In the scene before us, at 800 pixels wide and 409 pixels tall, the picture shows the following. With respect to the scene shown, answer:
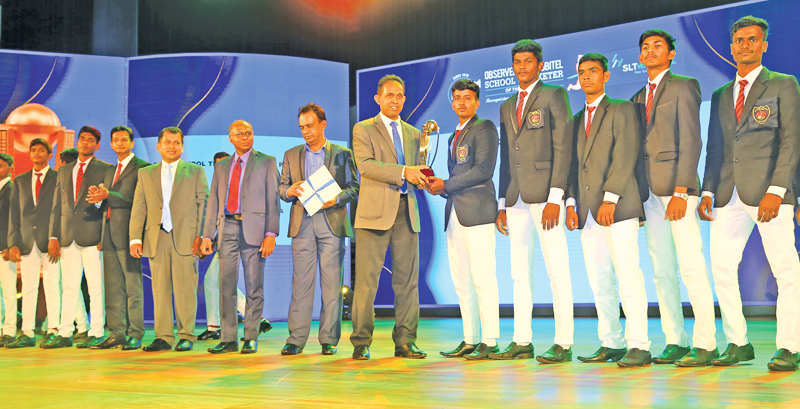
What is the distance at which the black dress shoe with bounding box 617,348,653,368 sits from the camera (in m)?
3.03

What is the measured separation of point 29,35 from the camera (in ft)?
25.9

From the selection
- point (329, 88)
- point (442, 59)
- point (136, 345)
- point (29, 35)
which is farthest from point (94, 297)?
point (29, 35)

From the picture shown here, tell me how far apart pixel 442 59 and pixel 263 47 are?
2.58m

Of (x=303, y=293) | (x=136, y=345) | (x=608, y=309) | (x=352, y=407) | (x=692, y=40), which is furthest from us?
(x=692, y=40)

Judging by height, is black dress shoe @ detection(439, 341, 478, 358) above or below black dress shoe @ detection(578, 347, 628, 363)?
below

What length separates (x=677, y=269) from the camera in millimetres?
3236

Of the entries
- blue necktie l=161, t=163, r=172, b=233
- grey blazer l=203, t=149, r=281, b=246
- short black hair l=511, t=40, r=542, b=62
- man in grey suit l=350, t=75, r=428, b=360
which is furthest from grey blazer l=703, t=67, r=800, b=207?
blue necktie l=161, t=163, r=172, b=233

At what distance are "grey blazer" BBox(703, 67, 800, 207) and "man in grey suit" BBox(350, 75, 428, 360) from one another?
1.61 m

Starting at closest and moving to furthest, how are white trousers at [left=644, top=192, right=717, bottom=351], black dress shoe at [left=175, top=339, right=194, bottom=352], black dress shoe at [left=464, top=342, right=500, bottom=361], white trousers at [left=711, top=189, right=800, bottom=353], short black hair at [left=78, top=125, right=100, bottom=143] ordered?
white trousers at [left=711, top=189, right=800, bottom=353]
white trousers at [left=644, top=192, right=717, bottom=351]
black dress shoe at [left=464, top=342, right=500, bottom=361]
black dress shoe at [left=175, top=339, right=194, bottom=352]
short black hair at [left=78, top=125, right=100, bottom=143]

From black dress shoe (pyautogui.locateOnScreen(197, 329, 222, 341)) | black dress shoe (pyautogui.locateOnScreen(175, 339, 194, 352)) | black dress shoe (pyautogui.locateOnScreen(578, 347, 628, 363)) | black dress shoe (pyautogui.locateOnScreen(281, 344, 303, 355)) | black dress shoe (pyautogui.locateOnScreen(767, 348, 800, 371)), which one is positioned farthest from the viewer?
black dress shoe (pyautogui.locateOnScreen(197, 329, 222, 341))

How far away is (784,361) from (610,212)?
3.14 ft

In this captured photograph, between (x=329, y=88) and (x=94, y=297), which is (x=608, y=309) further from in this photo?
(x=329, y=88)

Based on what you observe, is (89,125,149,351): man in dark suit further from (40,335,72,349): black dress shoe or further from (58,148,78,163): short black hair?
(58,148,78,163): short black hair

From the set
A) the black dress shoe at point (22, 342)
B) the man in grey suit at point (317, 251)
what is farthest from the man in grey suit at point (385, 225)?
the black dress shoe at point (22, 342)
